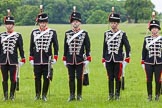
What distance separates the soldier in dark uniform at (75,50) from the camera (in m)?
13.9

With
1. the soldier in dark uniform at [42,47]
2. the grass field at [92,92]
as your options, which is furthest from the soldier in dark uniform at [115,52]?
the soldier in dark uniform at [42,47]

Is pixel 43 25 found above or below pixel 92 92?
above

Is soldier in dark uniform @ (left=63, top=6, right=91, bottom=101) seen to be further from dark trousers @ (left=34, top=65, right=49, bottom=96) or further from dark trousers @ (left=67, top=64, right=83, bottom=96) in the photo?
dark trousers @ (left=34, top=65, right=49, bottom=96)

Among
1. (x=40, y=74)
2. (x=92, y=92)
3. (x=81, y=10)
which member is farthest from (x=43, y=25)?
(x=81, y=10)

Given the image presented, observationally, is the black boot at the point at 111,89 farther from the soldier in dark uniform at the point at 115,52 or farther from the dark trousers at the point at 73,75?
the dark trousers at the point at 73,75

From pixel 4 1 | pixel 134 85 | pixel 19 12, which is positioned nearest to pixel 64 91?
pixel 134 85

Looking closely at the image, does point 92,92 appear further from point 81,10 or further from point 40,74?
point 81,10

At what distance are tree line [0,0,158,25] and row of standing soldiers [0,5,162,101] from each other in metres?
81.2

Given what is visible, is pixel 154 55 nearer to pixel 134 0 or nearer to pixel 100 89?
pixel 100 89

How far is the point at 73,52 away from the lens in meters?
14.0

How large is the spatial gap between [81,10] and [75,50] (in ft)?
436

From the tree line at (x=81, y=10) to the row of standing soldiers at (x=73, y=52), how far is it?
3198 inches

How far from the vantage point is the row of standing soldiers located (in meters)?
13.8

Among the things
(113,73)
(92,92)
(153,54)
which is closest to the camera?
(153,54)
